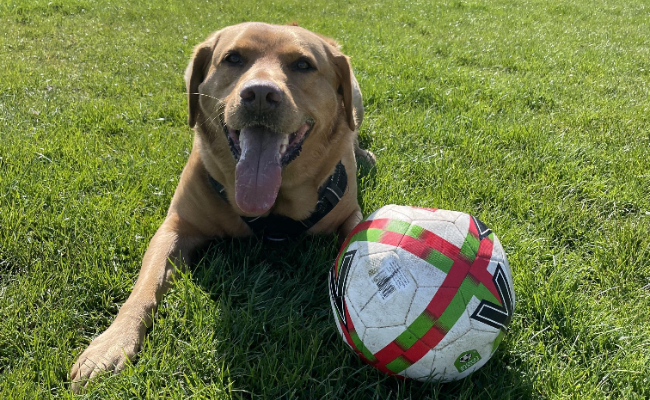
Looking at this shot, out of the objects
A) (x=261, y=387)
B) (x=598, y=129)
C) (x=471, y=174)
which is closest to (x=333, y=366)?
(x=261, y=387)

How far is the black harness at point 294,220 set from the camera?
2.90m

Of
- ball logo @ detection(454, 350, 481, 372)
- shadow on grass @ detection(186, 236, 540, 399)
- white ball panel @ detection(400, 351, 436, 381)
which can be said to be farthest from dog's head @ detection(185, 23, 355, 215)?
ball logo @ detection(454, 350, 481, 372)

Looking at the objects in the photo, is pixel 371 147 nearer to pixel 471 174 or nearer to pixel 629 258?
pixel 471 174

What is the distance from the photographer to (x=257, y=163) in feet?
8.53

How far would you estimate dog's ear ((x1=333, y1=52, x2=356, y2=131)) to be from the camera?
313 cm

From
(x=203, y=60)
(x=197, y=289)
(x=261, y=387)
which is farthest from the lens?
(x=203, y=60)

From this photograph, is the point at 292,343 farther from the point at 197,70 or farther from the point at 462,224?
the point at 197,70

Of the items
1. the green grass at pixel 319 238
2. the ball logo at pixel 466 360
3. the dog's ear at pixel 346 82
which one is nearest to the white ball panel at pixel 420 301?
the ball logo at pixel 466 360

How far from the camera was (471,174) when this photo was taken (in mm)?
3861

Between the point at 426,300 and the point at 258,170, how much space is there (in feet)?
4.08

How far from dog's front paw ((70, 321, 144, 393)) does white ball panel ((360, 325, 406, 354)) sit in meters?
1.09

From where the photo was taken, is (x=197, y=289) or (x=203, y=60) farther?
(x=203, y=60)

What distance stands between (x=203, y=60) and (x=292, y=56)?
0.66m

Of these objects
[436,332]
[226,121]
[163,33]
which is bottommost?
[163,33]
